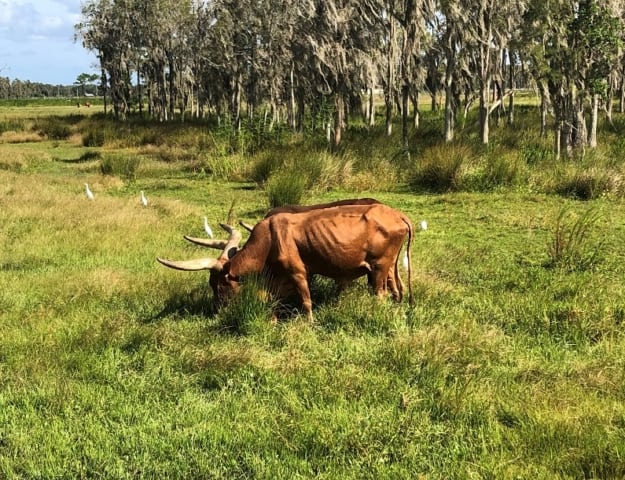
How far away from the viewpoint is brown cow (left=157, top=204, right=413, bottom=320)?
5246mm

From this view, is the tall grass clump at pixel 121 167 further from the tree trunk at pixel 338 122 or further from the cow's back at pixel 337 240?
the cow's back at pixel 337 240

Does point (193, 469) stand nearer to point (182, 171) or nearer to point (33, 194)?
point (33, 194)

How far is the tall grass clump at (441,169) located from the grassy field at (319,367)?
4105mm

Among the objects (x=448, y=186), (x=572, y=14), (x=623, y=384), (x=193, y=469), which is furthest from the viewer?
(x=572, y=14)

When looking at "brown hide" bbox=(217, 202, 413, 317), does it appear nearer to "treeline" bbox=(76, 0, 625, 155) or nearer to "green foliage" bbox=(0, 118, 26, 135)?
"treeline" bbox=(76, 0, 625, 155)

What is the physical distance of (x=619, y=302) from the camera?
5.61 metres

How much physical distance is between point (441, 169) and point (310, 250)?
8.71 meters

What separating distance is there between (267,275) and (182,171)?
13369 millimetres

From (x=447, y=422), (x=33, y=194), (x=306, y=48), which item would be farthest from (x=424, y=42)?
(x=447, y=422)

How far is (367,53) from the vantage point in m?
25.9

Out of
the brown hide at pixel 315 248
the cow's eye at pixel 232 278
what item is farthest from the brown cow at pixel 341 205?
the cow's eye at pixel 232 278

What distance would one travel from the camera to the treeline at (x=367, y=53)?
52.1ft

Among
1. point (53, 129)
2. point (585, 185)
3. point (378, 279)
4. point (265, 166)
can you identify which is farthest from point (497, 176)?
point (53, 129)

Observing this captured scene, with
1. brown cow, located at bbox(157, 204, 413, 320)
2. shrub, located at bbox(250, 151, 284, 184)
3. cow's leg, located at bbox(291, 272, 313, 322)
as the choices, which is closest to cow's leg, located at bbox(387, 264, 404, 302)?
brown cow, located at bbox(157, 204, 413, 320)
